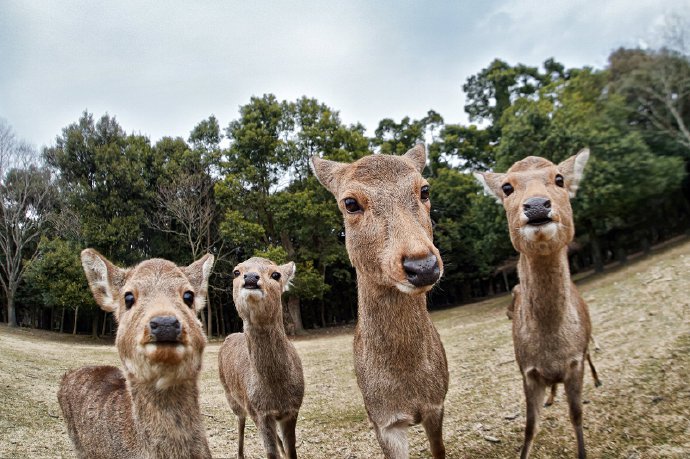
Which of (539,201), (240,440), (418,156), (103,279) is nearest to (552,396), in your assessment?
(539,201)

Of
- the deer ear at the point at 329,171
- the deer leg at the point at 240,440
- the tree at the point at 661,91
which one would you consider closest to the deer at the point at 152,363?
the deer ear at the point at 329,171

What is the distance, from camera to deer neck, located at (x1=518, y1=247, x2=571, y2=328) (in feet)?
15.1

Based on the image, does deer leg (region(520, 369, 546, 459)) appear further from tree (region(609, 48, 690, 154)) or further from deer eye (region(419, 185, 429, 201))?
tree (region(609, 48, 690, 154))

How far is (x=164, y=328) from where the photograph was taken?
3037mm

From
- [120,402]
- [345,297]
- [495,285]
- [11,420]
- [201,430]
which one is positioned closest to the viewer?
[201,430]

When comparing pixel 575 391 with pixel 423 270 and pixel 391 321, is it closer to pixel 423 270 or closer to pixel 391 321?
pixel 391 321

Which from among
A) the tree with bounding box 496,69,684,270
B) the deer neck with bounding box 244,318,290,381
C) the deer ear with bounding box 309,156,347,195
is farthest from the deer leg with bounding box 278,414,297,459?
the tree with bounding box 496,69,684,270

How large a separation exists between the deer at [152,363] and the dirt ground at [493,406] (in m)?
2.96

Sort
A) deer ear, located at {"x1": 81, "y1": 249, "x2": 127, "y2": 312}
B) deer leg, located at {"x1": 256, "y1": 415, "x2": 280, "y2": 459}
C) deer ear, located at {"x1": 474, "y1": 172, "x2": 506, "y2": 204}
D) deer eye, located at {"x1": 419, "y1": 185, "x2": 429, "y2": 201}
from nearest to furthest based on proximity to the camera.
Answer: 1. deer eye, located at {"x1": 419, "y1": 185, "x2": 429, "y2": 201}
2. deer ear, located at {"x1": 81, "y1": 249, "x2": 127, "y2": 312}
3. deer leg, located at {"x1": 256, "y1": 415, "x2": 280, "y2": 459}
4. deer ear, located at {"x1": 474, "y1": 172, "x2": 506, "y2": 204}

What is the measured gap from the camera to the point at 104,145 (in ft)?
84.5

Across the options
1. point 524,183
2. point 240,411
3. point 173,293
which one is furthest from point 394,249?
point 240,411

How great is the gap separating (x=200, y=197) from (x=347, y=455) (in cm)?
2104

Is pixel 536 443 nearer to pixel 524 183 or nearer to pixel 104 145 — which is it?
pixel 524 183

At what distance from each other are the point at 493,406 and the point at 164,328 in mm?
6061
